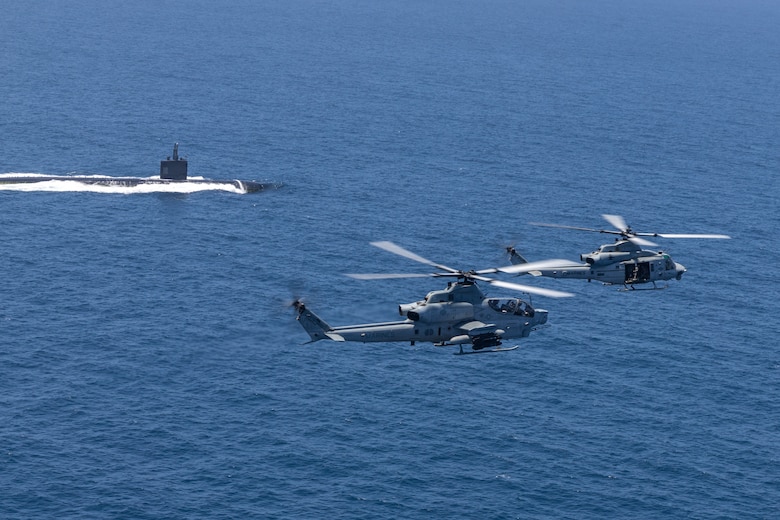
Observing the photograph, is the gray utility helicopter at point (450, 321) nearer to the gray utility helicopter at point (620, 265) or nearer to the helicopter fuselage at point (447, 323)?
the helicopter fuselage at point (447, 323)

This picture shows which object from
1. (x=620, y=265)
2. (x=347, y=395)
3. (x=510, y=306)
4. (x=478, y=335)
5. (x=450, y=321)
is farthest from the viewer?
(x=347, y=395)

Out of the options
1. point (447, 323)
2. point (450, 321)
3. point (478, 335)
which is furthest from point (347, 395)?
point (478, 335)

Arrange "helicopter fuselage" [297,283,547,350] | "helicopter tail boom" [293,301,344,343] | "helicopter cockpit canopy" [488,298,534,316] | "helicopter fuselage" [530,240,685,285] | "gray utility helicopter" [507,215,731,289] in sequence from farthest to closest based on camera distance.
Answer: "helicopter fuselage" [530,240,685,285] → "gray utility helicopter" [507,215,731,289] → "helicopter cockpit canopy" [488,298,534,316] → "helicopter fuselage" [297,283,547,350] → "helicopter tail boom" [293,301,344,343]

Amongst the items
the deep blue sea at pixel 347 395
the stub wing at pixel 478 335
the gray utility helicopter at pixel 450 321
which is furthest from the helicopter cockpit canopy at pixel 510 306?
the deep blue sea at pixel 347 395

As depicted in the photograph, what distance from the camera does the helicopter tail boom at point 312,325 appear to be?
95.8 metres

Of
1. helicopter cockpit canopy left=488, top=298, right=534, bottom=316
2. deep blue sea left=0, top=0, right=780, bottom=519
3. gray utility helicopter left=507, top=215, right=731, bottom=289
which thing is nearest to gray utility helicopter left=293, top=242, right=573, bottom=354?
helicopter cockpit canopy left=488, top=298, right=534, bottom=316

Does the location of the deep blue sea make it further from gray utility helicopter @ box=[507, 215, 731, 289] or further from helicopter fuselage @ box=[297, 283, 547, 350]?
→ gray utility helicopter @ box=[507, 215, 731, 289]

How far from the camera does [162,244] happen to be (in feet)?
611

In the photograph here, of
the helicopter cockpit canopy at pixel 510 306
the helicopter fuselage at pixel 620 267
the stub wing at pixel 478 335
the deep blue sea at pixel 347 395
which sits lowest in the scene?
the deep blue sea at pixel 347 395

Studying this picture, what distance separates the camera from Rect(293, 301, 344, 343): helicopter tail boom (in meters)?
95.8

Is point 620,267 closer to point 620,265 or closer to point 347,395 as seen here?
point 620,265

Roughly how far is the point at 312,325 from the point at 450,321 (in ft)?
39.9

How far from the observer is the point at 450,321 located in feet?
325

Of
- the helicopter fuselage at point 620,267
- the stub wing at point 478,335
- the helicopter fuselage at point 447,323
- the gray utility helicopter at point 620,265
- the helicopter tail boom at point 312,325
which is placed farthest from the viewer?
the helicopter fuselage at point 620,267
